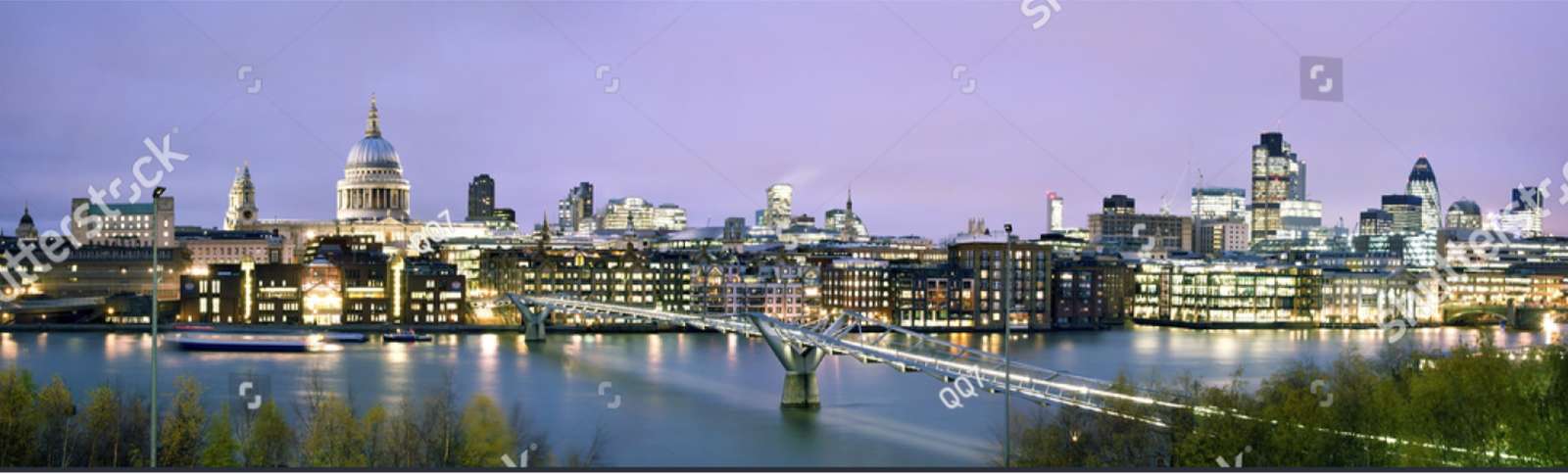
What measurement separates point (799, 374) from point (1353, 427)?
216 inches

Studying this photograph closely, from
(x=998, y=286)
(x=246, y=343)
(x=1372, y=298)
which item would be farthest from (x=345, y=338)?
(x=1372, y=298)

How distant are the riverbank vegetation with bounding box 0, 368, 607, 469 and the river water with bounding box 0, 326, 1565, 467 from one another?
1.09 meters

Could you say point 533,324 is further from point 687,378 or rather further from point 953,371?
point 953,371

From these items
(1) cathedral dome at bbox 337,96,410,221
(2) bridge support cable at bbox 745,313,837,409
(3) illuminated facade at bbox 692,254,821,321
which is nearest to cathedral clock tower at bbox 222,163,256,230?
(1) cathedral dome at bbox 337,96,410,221

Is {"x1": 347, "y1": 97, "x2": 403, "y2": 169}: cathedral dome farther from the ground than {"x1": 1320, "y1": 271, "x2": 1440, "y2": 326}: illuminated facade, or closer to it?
farther from the ground

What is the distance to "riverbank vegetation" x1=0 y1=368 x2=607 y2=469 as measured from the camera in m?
8.61

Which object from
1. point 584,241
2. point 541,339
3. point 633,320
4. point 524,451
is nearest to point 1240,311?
point 633,320

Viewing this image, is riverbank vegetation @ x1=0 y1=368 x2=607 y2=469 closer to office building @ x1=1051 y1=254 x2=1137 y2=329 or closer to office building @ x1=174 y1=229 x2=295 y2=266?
office building @ x1=1051 y1=254 x2=1137 y2=329

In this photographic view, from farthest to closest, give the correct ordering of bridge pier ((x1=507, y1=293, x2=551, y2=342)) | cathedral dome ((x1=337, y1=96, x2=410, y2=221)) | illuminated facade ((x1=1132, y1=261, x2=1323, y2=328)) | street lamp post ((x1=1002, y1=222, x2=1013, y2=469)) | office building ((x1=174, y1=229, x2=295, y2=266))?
1. cathedral dome ((x1=337, y1=96, x2=410, y2=221))
2. office building ((x1=174, y1=229, x2=295, y2=266))
3. illuminated facade ((x1=1132, y1=261, x2=1323, y2=328))
4. bridge pier ((x1=507, y1=293, x2=551, y2=342))
5. street lamp post ((x1=1002, y1=222, x2=1013, y2=469))

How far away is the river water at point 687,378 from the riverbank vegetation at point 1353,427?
103cm

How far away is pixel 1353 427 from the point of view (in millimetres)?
8234

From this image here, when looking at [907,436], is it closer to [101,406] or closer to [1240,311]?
[101,406]

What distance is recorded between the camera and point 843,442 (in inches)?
439

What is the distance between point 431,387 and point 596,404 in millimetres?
1737
